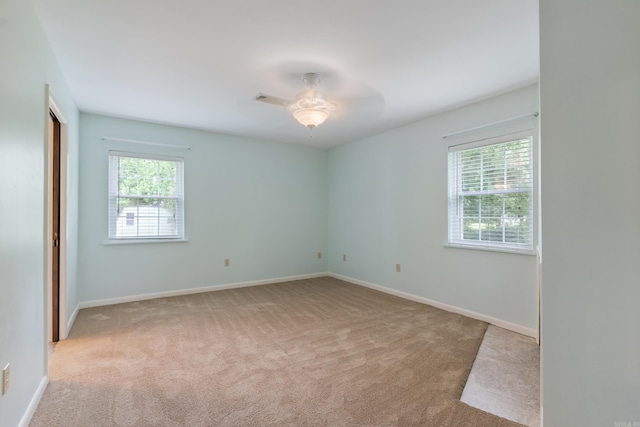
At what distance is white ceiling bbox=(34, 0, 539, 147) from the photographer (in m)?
1.98

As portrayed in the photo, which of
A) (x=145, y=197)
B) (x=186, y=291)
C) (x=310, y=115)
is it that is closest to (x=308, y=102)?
(x=310, y=115)

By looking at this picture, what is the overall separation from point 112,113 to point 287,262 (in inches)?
139

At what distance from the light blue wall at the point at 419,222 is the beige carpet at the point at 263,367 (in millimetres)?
441

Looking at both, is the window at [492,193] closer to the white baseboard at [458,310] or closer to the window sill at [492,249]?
the window sill at [492,249]

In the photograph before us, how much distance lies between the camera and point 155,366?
244 centimetres

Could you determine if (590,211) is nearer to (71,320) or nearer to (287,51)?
(287,51)

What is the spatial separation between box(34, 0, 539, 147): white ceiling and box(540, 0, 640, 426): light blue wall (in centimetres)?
97

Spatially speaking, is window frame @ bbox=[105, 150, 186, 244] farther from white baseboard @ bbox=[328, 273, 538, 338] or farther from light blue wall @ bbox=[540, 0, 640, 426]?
light blue wall @ bbox=[540, 0, 640, 426]

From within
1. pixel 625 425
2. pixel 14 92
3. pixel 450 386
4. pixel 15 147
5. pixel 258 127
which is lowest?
pixel 450 386

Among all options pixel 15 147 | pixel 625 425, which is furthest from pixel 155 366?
pixel 625 425

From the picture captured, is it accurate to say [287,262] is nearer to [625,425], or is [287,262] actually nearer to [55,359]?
[55,359]

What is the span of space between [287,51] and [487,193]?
2.69m

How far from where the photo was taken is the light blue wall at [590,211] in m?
1.10

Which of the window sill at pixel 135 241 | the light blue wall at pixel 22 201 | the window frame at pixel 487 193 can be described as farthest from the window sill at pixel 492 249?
the light blue wall at pixel 22 201
